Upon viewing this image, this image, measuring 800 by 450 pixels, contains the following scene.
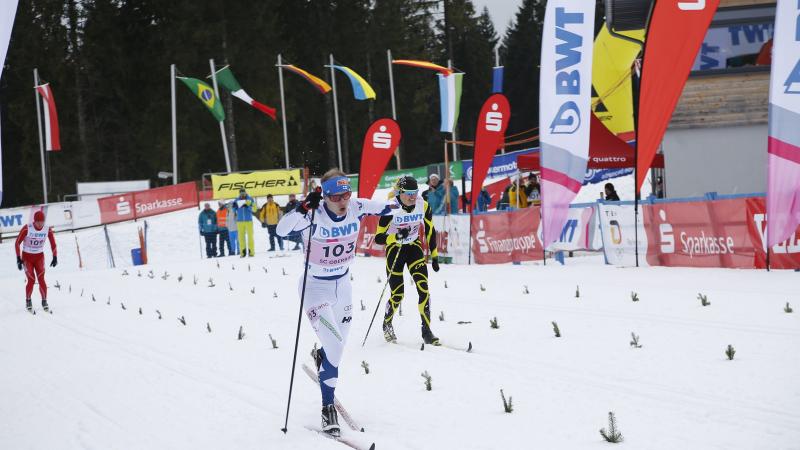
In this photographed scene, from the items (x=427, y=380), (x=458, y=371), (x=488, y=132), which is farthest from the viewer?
(x=488, y=132)

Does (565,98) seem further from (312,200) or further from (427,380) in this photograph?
(312,200)

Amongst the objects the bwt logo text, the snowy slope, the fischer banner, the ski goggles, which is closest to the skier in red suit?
the snowy slope

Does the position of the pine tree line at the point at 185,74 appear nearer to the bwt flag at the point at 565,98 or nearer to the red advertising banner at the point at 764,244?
the bwt flag at the point at 565,98

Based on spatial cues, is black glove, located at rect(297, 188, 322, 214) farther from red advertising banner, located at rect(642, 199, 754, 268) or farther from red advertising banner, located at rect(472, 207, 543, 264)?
red advertising banner, located at rect(472, 207, 543, 264)

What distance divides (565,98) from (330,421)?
11047 millimetres

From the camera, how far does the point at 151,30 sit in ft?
181

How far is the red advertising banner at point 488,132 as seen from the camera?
1862cm

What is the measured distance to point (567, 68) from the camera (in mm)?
15930

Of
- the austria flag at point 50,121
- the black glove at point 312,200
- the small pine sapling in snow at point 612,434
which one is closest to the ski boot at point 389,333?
the black glove at point 312,200

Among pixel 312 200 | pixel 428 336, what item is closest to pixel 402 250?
pixel 428 336

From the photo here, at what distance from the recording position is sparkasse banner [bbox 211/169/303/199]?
128 feet

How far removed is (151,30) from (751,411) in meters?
54.6

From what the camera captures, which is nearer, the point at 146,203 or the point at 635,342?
the point at 635,342

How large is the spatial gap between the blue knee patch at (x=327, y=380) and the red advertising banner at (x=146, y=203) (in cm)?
3255
